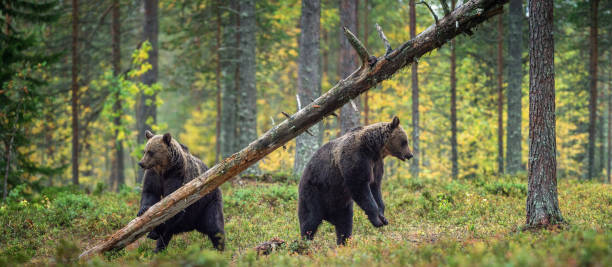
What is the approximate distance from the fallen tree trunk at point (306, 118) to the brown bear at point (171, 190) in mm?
453

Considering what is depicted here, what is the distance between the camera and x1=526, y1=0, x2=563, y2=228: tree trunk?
7.54 metres

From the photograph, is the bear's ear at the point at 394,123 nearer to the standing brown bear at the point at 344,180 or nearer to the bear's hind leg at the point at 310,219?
the standing brown bear at the point at 344,180

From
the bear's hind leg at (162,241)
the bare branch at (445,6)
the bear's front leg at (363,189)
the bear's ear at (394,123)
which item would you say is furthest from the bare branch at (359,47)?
the bear's hind leg at (162,241)

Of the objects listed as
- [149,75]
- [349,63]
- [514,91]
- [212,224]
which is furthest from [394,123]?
[514,91]

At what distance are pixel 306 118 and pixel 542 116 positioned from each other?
4.28 meters

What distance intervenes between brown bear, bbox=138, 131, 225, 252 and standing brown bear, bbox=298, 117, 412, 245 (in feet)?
6.31

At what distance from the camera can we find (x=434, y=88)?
28.1m

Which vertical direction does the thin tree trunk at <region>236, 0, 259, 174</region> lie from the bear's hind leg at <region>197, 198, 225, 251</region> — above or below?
above

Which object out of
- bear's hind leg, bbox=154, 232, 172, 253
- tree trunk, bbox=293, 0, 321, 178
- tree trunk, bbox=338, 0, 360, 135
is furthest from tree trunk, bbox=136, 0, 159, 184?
bear's hind leg, bbox=154, 232, 172, 253

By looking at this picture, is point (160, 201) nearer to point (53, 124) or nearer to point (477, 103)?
point (53, 124)

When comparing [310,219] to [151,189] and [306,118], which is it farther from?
[151,189]

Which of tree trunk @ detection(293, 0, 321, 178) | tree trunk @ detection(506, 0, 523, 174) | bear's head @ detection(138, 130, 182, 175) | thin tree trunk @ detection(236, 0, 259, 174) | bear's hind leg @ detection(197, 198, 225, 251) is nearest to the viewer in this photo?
bear's head @ detection(138, 130, 182, 175)

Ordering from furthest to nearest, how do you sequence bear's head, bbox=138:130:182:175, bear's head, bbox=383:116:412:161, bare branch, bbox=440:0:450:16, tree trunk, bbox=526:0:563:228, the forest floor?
bear's head, bbox=383:116:412:161
bear's head, bbox=138:130:182:175
tree trunk, bbox=526:0:563:228
bare branch, bbox=440:0:450:16
the forest floor

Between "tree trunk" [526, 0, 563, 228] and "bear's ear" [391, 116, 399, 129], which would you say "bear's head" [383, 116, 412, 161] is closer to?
"bear's ear" [391, 116, 399, 129]
